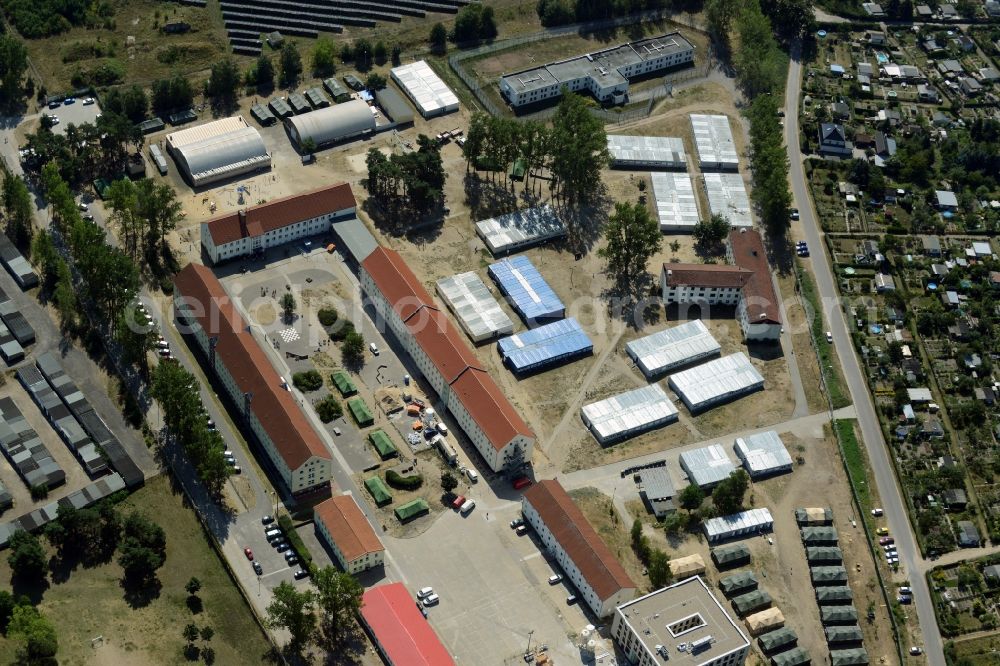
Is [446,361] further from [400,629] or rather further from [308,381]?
[400,629]

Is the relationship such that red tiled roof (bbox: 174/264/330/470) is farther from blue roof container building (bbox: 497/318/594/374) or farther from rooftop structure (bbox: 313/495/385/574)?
blue roof container building (bbox: 497/318/594/374)

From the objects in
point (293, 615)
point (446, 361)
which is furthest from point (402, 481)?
point (293, 615)

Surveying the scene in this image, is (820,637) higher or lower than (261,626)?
lower

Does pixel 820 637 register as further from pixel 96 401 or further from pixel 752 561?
pixel 96 401

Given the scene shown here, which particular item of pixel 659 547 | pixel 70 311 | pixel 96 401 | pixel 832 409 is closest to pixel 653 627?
pixel 659 547

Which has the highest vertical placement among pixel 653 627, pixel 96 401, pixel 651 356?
pixel 96 401

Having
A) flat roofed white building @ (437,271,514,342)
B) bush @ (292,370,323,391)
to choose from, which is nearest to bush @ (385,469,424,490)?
bush @ (292,370,323,391)
